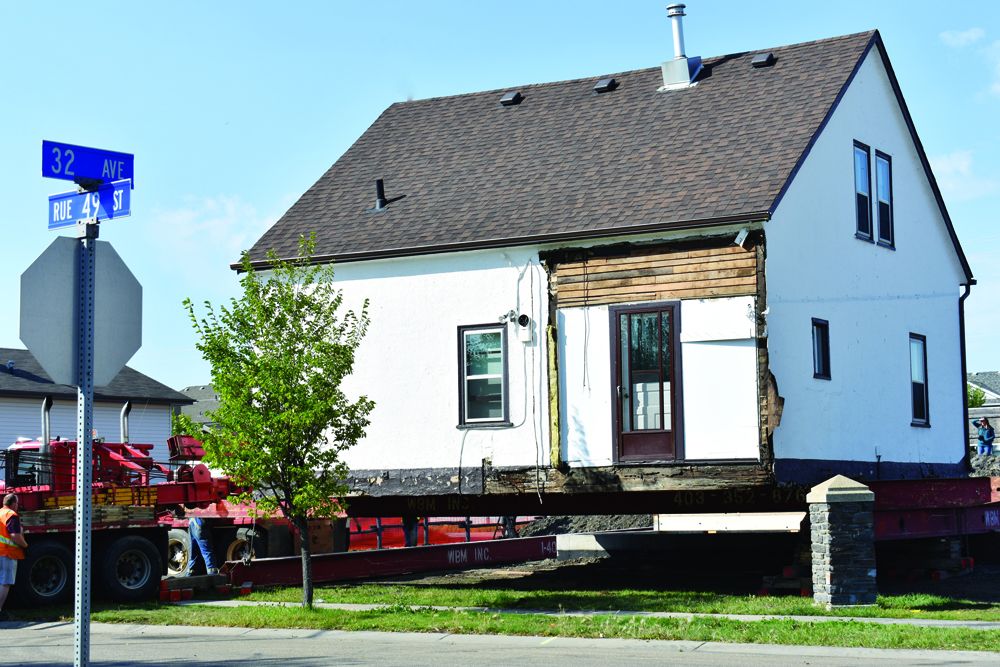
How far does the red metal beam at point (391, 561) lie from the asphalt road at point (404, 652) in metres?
5.50

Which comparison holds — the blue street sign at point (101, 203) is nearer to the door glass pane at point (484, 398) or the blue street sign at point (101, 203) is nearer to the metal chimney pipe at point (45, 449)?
the metal chimney pipe at point (45, 449)

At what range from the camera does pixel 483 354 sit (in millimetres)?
21719

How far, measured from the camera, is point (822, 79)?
74.2ft

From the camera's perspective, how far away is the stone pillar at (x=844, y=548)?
56.2 feet

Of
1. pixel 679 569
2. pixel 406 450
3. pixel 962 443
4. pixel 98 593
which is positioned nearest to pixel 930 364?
pixel 962 443

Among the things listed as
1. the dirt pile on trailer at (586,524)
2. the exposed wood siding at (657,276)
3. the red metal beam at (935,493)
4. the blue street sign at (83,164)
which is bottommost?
the dirt pile on trailer at (586,524)

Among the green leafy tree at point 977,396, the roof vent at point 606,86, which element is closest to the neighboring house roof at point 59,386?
the roof vent at point 606,86

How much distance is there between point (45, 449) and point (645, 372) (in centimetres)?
972

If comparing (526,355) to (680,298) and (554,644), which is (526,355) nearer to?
(680,298)

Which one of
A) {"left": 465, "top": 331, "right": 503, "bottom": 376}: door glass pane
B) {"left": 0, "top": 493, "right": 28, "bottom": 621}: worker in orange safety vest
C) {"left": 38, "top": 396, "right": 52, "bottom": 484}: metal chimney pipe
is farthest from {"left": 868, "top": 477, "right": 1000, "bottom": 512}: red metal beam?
{"left": 38, "top": 396, "right": 52, "bottom": 484}: metal chimney pipe

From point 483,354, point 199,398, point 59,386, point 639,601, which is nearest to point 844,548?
point 639,601

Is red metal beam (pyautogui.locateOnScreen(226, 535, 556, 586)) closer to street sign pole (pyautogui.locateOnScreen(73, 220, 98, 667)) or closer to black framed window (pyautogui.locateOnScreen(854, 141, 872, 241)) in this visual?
black framed window (pyautogui.locateOnScreen(854, 141, 872, 241))

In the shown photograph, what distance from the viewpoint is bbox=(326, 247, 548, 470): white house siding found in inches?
834

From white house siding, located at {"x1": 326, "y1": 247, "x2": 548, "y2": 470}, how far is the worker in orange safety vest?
6.01m
